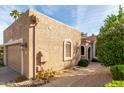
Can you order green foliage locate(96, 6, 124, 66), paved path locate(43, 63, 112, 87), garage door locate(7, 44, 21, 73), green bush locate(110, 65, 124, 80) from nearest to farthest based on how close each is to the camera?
green bush locate(110, 65, 124, 80)
paved path locate(43, 63, 112, 87)
green foliage locate(96, 6, 124, 66)
garage door locate(7, 44, 21, 73)

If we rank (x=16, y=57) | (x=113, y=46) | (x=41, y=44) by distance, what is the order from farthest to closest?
(x=16, y=57)
(x=41, y=44)
(x=113, y=46)

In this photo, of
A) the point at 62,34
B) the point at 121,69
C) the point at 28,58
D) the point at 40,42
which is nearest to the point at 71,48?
the point at 62,34

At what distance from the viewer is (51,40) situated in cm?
1198

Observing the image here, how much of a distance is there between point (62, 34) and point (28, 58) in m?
4.54

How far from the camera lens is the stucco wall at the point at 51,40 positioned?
10.5 meters

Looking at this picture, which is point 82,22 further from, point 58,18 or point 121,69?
point 121,69

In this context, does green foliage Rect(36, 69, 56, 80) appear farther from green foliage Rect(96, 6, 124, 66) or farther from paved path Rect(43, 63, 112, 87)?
green foliage Rect(96, 6, 124, 66)

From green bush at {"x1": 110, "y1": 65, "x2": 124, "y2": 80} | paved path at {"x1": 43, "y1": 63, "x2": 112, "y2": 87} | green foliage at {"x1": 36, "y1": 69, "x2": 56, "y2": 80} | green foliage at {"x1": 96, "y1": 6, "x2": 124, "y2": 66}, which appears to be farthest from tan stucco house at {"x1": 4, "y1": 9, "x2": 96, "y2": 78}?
green bush at {"x1": 110, "y1": 65, "x2": 124, "y2": 80}

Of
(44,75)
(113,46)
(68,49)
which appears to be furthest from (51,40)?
(113,46)

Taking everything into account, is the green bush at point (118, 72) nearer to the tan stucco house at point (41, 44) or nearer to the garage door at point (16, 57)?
the tan stucco house at point (41, 44)

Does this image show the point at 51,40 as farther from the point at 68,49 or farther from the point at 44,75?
the point at 68,49

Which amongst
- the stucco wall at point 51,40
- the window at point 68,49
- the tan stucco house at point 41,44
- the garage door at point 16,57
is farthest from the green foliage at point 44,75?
the window at point 68,49

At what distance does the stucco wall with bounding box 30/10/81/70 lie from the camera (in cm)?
1053

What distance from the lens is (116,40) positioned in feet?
32.8
